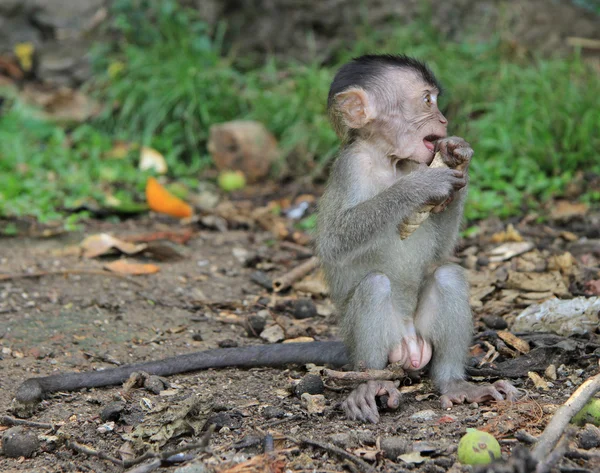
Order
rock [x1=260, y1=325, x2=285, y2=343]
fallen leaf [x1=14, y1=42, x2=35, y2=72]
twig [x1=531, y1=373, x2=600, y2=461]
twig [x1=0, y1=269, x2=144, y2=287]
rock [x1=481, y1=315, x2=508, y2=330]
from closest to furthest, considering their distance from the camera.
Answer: twig [x1=531, y1=373, x2=600, y2=461] < rock [x1=481, y1=315, x2=508, y2=330] < rock [x1=260, y1=325, x2=285, y2=343] < twig [x1=0, y1=269, x2=144, y2=287] < fallen leaf [x1=14, y1=42, x2=35, y2=72]

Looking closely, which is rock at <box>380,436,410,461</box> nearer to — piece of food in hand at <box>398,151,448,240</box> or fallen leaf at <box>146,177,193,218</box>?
piece of food in hand at <box>398,151,448,240</box>

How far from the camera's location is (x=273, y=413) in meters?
4.53

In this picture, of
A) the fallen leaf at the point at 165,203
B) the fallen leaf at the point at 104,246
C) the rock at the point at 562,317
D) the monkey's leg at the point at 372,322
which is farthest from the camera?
the fallen leaf at the point at 165,203

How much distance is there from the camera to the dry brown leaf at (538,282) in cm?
620

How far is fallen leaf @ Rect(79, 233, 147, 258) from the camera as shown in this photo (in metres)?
7.34

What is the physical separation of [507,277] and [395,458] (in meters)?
3.07

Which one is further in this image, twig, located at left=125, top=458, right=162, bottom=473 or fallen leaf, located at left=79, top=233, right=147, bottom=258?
fallen leaf, located at left=79, top=233, right=147, bottom=258

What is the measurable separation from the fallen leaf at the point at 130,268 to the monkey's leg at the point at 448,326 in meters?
2.85

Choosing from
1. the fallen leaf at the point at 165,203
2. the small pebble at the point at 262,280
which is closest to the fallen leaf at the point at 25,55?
the fallen leaf at the point at 165,203

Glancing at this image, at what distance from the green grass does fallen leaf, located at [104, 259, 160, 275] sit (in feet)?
4.78

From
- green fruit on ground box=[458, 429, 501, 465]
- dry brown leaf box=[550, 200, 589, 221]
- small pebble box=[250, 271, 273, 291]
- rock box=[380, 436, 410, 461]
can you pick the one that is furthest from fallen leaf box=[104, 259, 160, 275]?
green fruit on ground box=[458, 429, 501, 465]

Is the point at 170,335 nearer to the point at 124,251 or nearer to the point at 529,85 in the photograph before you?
the point at 124,251

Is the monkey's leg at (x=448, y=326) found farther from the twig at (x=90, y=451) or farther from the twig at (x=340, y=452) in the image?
the twig at (x=90, y=451)

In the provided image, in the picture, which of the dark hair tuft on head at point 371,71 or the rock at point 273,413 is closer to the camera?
the rock at point 273,413
